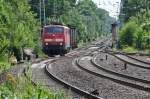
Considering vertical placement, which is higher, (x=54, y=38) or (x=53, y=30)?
(x=53, y=30)

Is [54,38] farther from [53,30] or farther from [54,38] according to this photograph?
[53,30]

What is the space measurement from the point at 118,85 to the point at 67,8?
80592mm

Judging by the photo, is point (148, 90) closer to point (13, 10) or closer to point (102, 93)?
point (102, 93)

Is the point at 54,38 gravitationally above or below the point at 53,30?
below

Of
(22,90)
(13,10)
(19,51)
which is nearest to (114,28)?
(13,10)

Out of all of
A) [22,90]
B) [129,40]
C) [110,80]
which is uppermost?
[22,90]

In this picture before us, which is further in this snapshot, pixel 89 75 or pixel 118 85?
pixel 89 75

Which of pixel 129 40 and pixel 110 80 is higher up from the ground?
pixel 110 80

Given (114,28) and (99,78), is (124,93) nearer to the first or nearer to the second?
(99,78)

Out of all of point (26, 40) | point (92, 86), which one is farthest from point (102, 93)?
point (26, 40)

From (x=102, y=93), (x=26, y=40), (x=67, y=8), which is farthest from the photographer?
(x=67, y=8)

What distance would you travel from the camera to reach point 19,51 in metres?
32.8

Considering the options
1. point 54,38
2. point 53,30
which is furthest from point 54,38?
point 53,30

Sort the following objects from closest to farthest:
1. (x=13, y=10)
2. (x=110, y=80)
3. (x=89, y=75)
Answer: (x=110, y=80)
(x=89, y=75)
(x=13, y=10)
